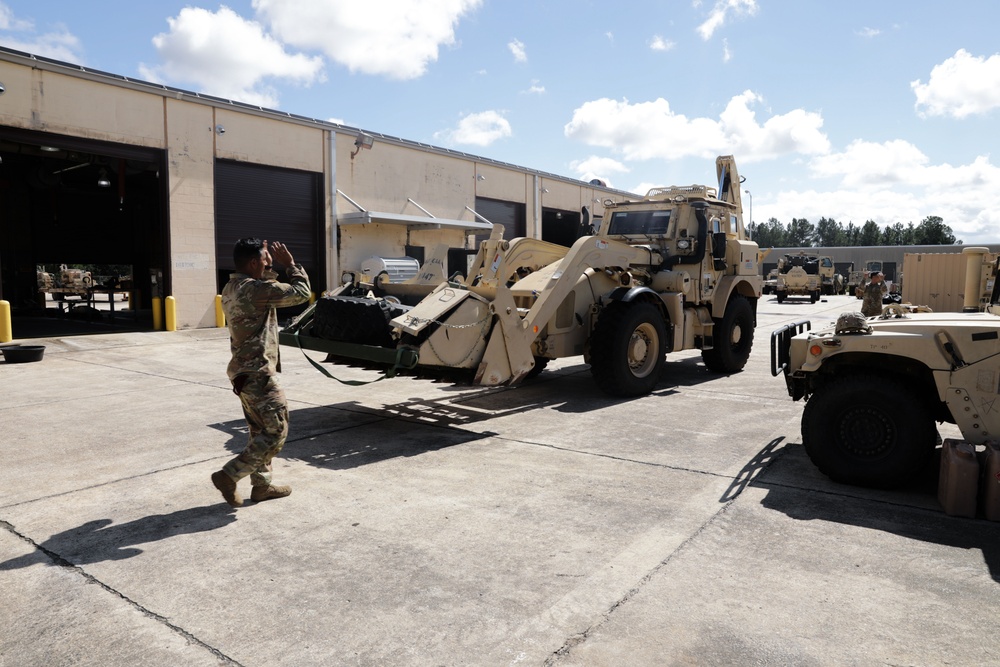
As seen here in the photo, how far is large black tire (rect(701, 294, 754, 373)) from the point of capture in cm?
1032

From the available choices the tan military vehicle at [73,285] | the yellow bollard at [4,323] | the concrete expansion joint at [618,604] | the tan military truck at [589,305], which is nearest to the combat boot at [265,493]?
the tan military truck at [589,305]

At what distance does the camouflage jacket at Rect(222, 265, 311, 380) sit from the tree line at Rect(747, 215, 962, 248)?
8378 cm

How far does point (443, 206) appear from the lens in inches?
935

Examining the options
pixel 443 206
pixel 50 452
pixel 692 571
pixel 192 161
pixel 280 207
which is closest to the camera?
pixel 692 571

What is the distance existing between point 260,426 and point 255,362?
1.39ft

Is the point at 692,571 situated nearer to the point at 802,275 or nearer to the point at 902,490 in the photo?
Result: the point at 902,490

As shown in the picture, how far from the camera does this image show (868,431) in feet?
16.2

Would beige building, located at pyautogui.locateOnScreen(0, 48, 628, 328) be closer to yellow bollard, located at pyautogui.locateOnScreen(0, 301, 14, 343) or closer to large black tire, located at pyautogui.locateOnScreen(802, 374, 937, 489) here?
yellow bollard, located at pyautogui.locateOnScreen(0, 301, 14, 343)

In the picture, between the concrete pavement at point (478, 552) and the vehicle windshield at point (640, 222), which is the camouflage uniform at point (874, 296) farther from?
the concrete pavement at point (478, 552)

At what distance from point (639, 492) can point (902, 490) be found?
1876mm

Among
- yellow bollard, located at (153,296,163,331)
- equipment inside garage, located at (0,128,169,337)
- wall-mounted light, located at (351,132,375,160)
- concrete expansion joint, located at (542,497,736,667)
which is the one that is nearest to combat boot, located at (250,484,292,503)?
concrete expansion joint, located at (542,497,736,667)

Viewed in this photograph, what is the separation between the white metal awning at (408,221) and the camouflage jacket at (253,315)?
15.7 m

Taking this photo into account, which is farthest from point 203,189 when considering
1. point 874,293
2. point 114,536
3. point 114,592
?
point 114,592

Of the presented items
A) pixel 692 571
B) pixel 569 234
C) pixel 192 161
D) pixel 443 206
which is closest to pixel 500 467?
pixel 692 571
